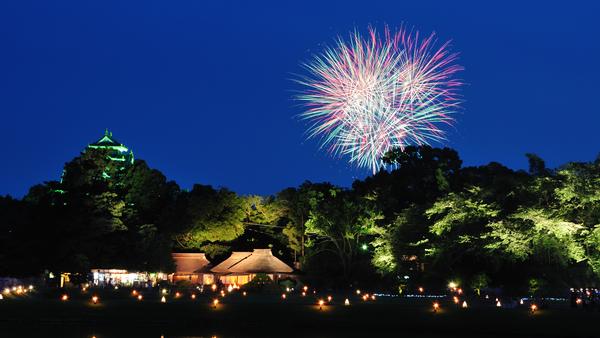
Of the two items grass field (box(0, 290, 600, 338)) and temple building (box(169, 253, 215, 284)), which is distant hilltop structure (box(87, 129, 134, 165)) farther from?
grass field (box(0, 290, 600, 338))

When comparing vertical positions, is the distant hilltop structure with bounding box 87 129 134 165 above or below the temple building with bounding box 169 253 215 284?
above

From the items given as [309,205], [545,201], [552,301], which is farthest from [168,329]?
[309,205]

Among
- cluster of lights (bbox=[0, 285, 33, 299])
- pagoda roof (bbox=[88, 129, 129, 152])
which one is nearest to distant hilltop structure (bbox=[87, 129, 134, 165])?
pagoda roof (bbox=[88, 129, 129, 152])

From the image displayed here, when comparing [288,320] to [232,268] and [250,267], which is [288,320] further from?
[232,268]

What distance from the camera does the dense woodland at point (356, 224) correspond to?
29.1m

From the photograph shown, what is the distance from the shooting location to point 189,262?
50500mm

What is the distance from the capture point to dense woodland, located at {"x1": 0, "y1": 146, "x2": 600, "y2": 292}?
2914cm

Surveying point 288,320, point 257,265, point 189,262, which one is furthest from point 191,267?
point 288,320

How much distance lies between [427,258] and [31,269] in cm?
1854

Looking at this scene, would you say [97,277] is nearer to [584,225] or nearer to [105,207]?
[105,207]

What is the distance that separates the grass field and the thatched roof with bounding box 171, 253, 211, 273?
23.5 metres

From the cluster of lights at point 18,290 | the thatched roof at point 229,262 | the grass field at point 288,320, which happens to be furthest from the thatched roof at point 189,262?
the grass field at point 288,320

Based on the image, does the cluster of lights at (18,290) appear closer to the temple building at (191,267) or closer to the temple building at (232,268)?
the temple building at (232,268)

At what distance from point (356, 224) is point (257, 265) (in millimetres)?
6438
